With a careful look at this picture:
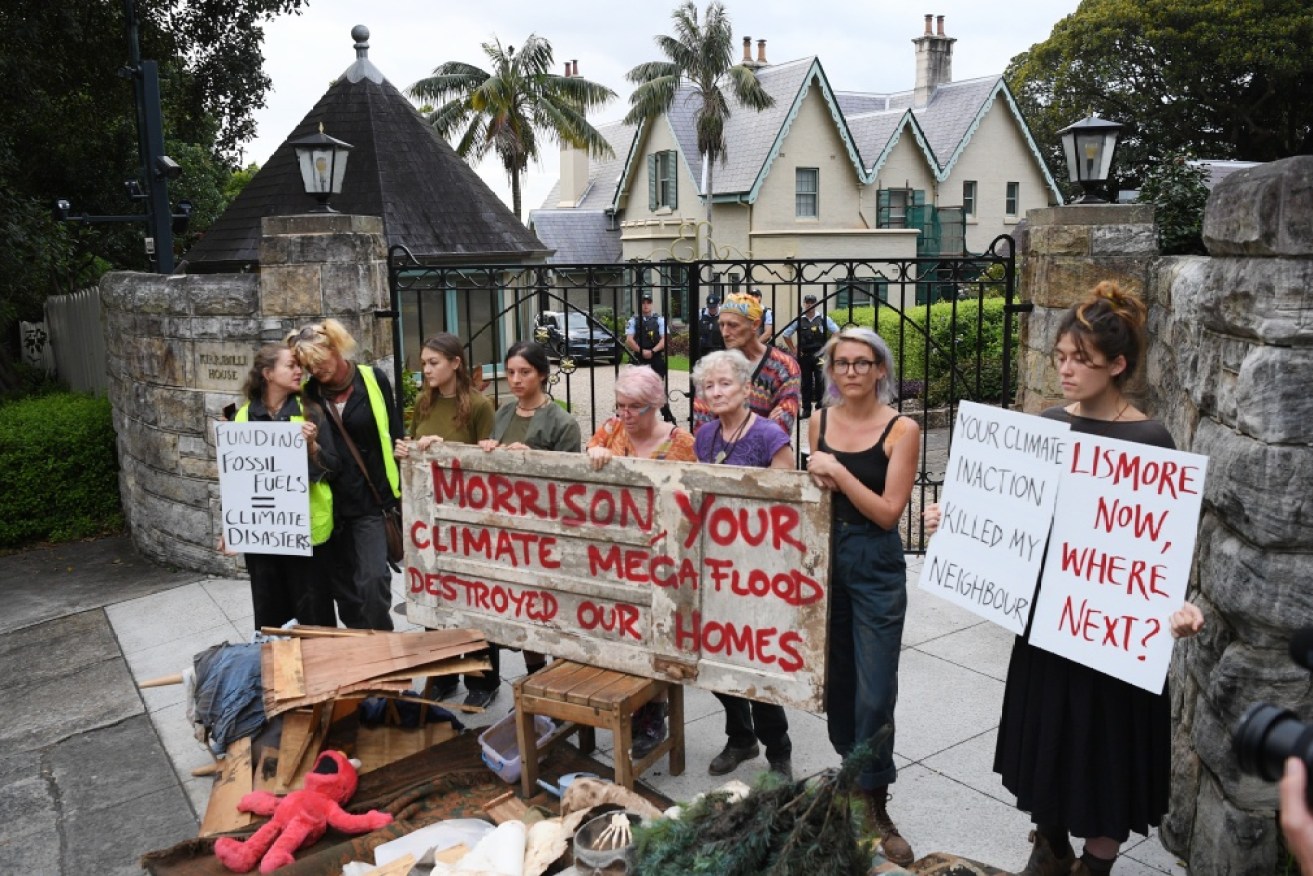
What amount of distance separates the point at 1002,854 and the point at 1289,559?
1.65m

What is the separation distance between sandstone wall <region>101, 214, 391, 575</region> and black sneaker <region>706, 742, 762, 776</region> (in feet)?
13.8

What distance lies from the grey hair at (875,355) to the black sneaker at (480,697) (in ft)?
8.70

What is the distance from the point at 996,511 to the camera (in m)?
3.45

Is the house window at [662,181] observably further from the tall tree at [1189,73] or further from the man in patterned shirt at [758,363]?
the man in patterned shirt at [758,363]

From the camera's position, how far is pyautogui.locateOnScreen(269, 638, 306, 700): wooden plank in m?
4.50

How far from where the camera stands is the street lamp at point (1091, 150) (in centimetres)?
660

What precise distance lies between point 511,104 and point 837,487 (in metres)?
36.3

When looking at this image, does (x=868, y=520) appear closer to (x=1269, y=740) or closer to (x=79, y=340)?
(x=1269, y=740)

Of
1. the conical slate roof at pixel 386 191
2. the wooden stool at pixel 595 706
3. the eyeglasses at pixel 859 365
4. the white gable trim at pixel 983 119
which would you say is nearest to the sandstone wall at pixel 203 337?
the wooden stool at pixel 595 706

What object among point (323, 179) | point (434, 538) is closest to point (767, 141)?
point (323, 179)

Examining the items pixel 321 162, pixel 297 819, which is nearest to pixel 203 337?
pixel 321 162

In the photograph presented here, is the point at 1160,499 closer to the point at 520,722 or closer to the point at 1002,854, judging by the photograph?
the point at 1002,854

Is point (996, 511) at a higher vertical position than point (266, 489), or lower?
higher

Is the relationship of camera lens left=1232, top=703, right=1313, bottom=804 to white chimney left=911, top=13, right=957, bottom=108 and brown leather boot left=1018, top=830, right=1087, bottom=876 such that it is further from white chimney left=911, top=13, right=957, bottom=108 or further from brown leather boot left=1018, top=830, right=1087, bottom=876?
white chimney left=911, top=13, right=957, bottom=108
